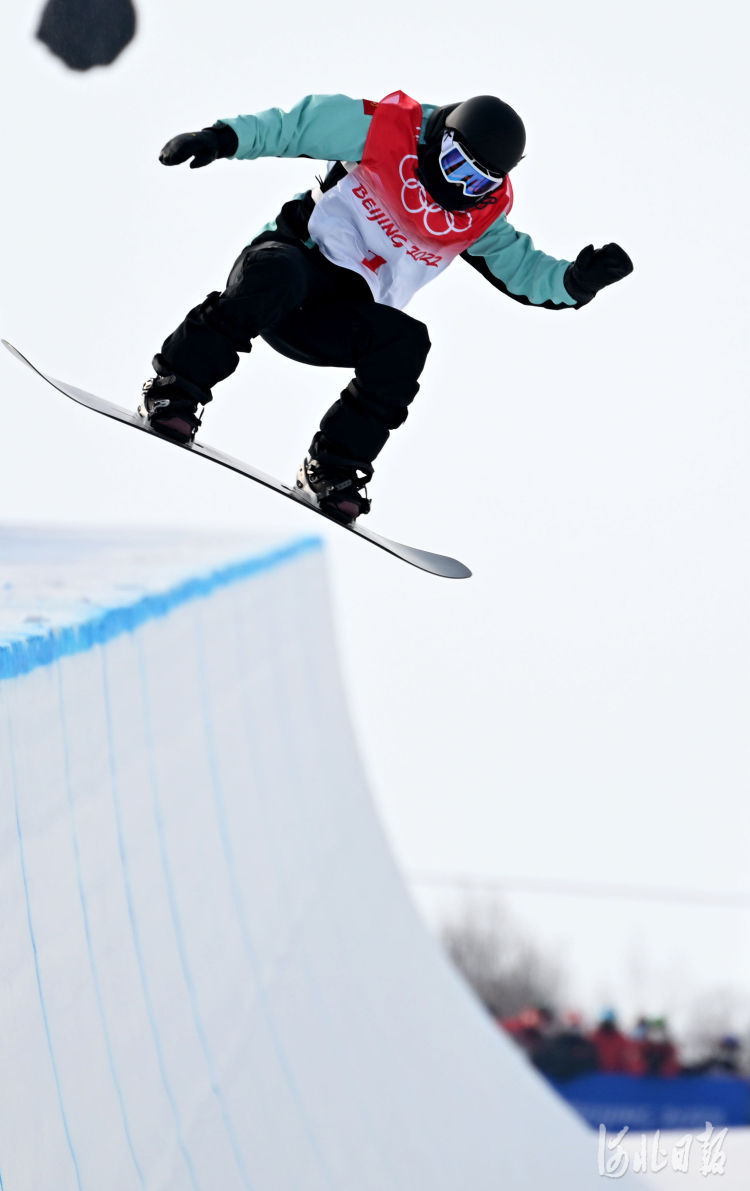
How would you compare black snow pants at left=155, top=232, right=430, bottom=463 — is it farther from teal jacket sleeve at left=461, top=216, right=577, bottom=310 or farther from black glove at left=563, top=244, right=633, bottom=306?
black glove at left=563, top=244, right=633, bottom=306

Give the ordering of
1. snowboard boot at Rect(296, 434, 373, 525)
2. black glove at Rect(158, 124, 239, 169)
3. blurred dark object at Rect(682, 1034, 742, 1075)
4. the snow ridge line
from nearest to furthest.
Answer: the snow ridge line → black glove at Rect(158, 124, 239, 169) → snowboard boot at Rect(296, 434, 373, 525) → blurred dark object at Rect(682, 1034, 742, 1075)

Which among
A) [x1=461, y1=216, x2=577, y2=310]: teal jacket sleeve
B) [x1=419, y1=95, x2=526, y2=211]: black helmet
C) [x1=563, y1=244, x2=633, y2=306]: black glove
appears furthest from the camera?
[x1=461, y1=216, x2=577, y2=310]: teal jacket sleeve

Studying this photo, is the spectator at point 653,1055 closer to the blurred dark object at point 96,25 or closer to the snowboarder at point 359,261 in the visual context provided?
the snowboarder at point 359,261

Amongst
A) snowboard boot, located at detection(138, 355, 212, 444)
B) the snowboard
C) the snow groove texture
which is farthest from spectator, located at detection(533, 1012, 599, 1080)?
snowboard boot, located at detection(138, 355, 212, 444)

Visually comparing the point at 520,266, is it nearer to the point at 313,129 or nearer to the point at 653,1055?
the point at 313,129

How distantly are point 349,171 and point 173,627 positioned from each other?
1.81m

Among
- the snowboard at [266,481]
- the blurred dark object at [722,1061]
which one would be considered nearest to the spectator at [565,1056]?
the blurred dark object at [722,1061]

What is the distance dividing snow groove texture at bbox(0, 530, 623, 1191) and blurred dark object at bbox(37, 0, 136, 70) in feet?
5.39

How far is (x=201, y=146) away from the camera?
3033 mm

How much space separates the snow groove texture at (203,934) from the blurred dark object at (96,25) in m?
1.64

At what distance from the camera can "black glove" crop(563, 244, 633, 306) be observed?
331 centimetres

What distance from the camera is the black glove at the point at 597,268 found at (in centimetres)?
331

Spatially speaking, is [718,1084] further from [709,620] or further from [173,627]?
[173,627]

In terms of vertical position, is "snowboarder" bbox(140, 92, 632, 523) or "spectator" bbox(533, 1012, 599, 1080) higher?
"snowboarder" bbox(140, 92, 632, 523)
